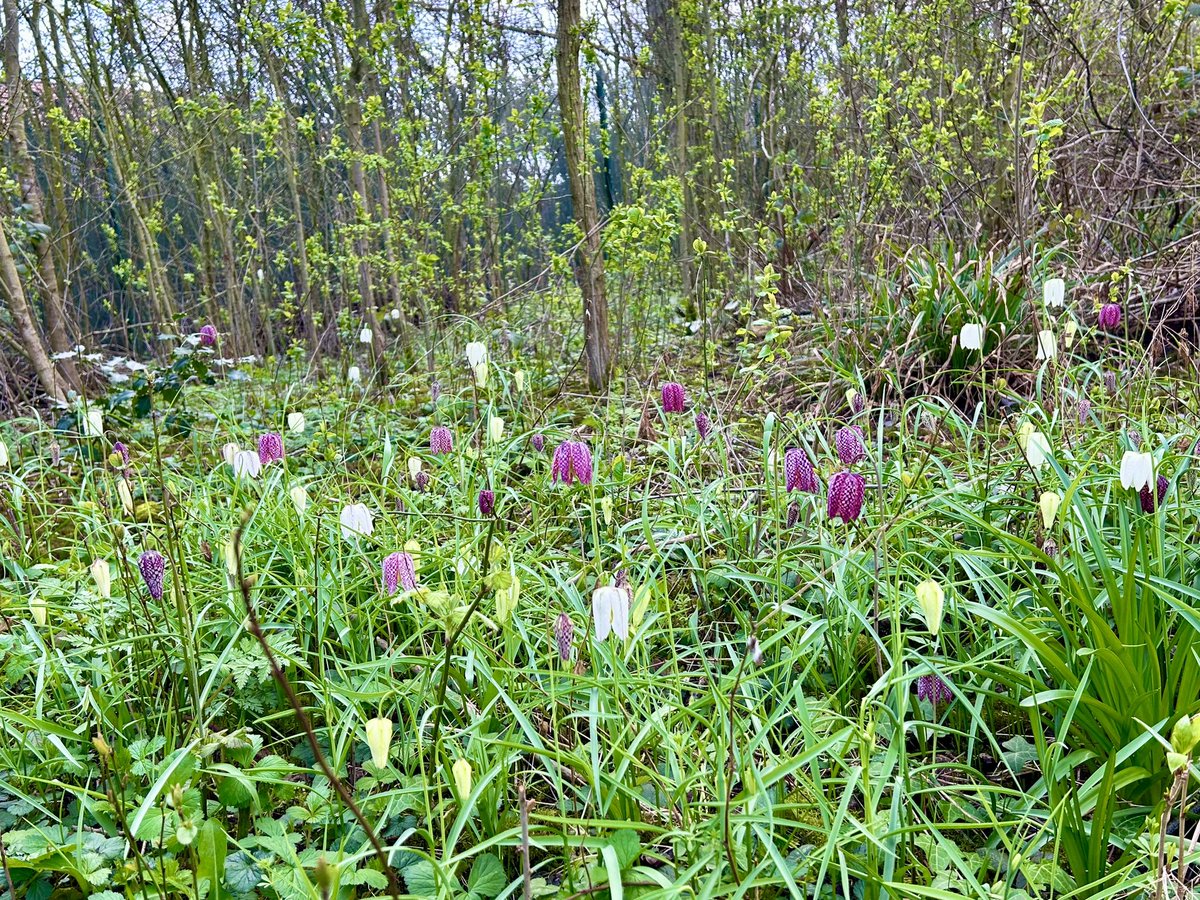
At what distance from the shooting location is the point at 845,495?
5.85 ft

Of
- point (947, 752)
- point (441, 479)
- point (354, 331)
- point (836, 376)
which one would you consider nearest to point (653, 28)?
point (354, 331)

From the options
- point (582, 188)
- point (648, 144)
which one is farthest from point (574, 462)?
point (648, 144)

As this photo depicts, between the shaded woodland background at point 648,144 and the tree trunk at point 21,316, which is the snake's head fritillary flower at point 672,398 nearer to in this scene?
the shaded woodland background at point 648,144

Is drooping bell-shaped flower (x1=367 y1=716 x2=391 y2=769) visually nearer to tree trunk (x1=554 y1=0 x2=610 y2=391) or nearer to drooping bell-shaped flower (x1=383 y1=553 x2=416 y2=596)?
drooping bell-shaped flower (x1=383 y1=553 x2=416 y2=596)

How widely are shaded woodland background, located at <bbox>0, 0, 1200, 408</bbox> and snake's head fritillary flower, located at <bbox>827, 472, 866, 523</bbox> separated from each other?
59.7 inches

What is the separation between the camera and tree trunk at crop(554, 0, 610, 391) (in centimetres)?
472

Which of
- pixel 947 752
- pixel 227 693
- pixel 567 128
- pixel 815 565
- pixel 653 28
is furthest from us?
pixel 653 28

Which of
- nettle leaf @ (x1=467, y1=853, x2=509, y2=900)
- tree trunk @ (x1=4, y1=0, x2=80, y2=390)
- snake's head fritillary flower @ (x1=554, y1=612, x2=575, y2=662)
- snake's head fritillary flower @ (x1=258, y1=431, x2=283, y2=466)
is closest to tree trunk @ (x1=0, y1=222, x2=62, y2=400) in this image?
Result: tree trunk @ (x1=4, y1=0, x2=80, y2=390)

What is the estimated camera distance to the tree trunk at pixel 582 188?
472cm

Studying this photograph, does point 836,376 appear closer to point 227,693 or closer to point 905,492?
point 905,492

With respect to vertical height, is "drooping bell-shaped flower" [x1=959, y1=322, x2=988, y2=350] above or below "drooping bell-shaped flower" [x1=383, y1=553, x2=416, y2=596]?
above

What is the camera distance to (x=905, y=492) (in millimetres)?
2244

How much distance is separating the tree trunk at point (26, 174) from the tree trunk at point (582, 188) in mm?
3120

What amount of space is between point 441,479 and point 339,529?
0.83m
